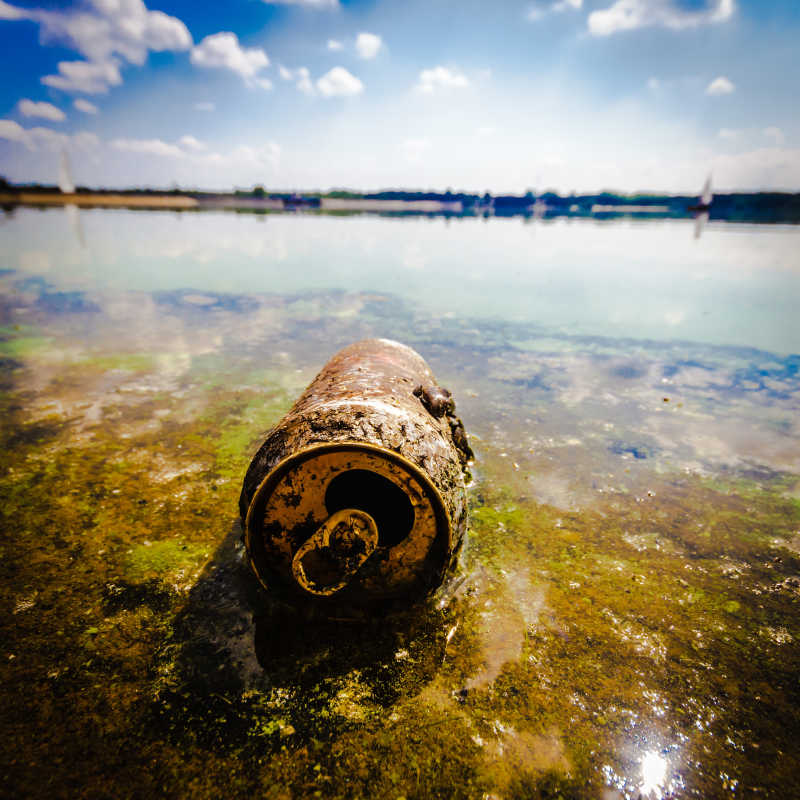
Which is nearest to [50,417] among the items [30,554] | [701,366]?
[30,554]

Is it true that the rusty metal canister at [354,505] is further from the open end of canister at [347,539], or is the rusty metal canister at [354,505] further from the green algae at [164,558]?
the green algae at [164,558]

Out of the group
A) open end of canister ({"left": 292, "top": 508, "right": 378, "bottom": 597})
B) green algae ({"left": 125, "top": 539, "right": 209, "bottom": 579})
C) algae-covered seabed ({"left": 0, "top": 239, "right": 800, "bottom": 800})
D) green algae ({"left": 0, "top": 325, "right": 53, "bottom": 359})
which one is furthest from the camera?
green algae ({"left": 0, "top": 325, "right": 53, "bottom": 359})

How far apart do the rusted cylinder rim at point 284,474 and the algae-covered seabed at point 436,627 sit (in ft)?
1.98

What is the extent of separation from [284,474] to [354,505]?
56 cm

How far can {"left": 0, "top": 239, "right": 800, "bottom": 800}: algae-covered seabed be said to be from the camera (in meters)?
2.15

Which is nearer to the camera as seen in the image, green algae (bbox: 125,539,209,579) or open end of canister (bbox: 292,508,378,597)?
open end of canister (bbox: 292,508,378,597)

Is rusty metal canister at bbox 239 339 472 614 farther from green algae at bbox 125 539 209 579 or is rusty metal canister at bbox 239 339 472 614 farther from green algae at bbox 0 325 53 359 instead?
green algae at bbox 0 325 53 359

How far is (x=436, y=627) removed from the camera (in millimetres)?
2928

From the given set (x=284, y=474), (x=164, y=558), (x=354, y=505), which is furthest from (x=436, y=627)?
(x=164, y=558)

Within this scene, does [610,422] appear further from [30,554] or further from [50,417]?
[50,417]

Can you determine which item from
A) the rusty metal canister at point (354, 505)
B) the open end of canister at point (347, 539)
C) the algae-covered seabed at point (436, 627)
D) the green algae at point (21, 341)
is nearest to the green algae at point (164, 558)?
the algae-covered seabed at point (436, 627)

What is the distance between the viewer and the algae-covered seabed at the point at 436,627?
2.15 metres

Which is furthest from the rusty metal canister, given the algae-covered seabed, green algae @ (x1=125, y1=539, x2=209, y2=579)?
green algae @ (x1=125, y1=539, x2=209, y2=579)

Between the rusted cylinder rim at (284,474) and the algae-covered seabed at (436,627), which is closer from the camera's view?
the algae-covered seabed at (436,627)
